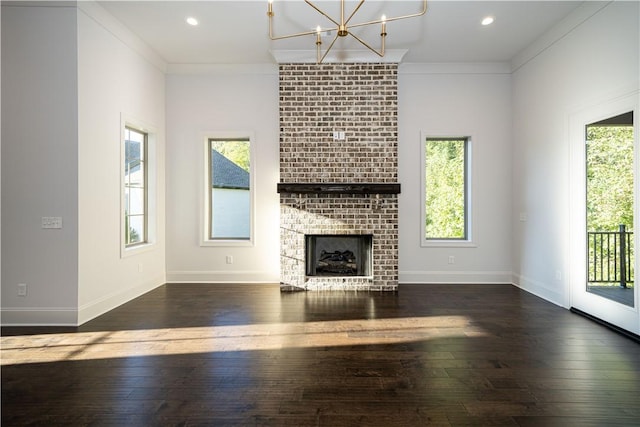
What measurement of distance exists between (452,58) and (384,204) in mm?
2430

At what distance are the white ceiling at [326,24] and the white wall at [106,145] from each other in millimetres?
315

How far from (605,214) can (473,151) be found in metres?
2.19

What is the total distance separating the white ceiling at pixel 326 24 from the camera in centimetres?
409

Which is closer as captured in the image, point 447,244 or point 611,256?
point 611,256

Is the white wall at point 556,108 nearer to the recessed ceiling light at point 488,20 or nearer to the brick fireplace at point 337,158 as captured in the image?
the recessed ceiling light at point 488,20

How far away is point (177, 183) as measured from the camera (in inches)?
229

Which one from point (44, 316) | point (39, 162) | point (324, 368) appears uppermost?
point (39, 162)

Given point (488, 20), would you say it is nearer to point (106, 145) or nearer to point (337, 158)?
point (337, 158)

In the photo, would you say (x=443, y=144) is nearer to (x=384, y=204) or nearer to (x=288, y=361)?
(x=384, y=204)

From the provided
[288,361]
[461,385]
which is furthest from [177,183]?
[461,385]

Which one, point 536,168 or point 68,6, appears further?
point 536,168

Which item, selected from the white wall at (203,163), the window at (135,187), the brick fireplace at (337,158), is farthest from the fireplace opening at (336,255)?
the window at (135,187)

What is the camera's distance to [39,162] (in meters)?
3.73

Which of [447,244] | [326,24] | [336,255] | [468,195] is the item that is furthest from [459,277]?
[326,24]
